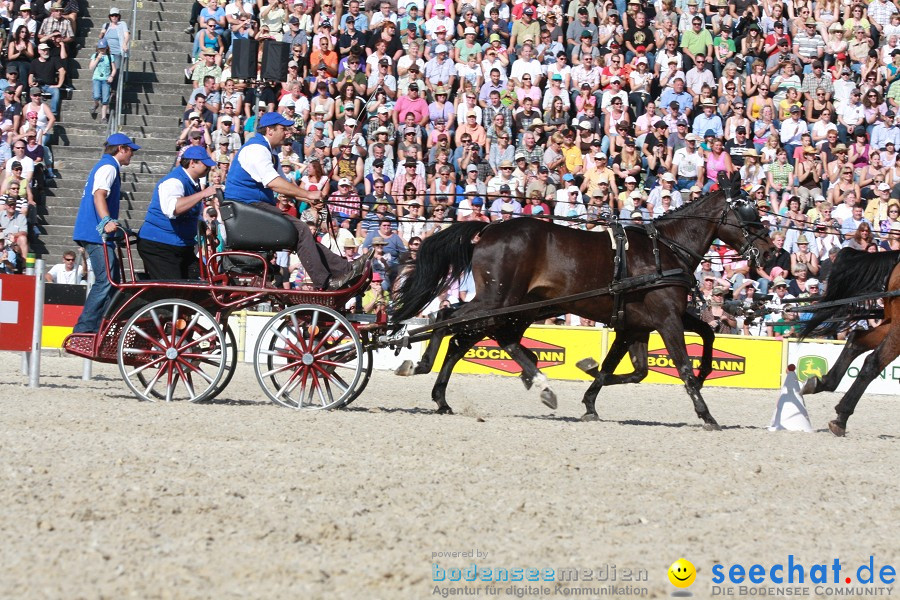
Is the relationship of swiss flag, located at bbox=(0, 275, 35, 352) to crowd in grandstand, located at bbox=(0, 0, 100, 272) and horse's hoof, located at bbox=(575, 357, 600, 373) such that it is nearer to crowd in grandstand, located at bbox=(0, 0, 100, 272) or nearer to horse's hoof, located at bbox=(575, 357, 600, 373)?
horse's hoof, located at bbox=(575, 357, 600, 373)

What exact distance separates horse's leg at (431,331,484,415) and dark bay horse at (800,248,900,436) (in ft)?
9.41

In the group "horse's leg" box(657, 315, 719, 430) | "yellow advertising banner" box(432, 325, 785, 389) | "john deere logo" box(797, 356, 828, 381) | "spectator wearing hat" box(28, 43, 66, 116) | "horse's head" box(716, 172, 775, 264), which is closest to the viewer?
"horse's leg" box(657, 315, 719, 430)

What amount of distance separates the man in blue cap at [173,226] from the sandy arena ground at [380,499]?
4.01 feet

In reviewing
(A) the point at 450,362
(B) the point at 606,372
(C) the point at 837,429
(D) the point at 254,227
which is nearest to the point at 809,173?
(B) the point at 606,372

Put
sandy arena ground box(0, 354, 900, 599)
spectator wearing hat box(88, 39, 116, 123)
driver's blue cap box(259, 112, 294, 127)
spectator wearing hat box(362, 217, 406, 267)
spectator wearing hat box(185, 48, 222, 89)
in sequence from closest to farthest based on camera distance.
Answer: sandy arena ground box(0, 354, 900, 599), driver's blue cap box(259, 112, 294, 127), spectator wearing hat box(362, 217, 406, 267), spectator wearing hat box(88, 39, 116, 123), spectator wearing hat box(185, 48, 222, 89)

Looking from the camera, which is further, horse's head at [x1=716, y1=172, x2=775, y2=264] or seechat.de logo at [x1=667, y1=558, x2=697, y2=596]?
horse's head at [x1=716, y1=172, x2=775, y2=264]

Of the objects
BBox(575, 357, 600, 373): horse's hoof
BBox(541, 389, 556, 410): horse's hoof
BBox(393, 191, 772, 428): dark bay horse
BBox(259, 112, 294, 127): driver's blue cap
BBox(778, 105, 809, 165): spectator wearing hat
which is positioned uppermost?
BBox(778, 105, 809, 165): spectator wearing hat

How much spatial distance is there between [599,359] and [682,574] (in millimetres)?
10942

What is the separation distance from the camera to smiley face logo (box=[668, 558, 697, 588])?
500 cm

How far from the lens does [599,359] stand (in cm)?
1595

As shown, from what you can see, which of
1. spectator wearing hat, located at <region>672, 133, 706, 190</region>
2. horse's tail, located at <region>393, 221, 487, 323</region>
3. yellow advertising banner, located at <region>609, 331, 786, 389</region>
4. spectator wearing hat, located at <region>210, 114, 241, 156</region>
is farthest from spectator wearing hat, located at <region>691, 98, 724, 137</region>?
horse's tail, located at <region>393, 221, 487, 323</region>

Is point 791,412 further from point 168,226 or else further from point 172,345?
point 168,226

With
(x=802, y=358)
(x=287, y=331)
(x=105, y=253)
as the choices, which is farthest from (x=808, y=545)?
(x=802, y=358)

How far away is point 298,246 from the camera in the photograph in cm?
960
